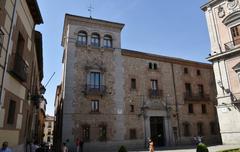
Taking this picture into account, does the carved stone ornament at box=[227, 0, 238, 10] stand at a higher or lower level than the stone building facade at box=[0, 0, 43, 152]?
higher

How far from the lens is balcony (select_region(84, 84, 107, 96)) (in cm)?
2159

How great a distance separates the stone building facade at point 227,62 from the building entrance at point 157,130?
22.9ft

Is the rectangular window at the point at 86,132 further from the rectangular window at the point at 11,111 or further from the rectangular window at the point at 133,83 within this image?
the rectangular window at the point at 11,111

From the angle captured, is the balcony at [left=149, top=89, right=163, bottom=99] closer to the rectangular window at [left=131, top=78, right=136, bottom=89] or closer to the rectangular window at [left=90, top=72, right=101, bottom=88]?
the rectangular window at [left=131, top=78, right=136, bottom=89]

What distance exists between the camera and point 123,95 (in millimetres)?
23578

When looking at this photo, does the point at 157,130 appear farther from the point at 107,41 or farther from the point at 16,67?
the point at 16,67

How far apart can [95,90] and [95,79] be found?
129 cm

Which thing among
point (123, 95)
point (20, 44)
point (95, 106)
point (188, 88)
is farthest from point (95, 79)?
point (188, 88)

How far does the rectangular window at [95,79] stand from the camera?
22.4 m

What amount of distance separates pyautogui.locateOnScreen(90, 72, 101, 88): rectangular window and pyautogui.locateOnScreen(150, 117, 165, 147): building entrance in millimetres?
7439

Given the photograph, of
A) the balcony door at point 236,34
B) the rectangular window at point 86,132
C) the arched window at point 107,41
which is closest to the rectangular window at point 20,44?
the rectangular window at point 86,132

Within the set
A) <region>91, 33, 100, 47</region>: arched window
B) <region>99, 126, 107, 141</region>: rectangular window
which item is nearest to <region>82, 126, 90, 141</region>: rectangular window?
<region>99, 126, 107, 141</region>: rectangular window

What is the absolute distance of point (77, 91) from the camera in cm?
2147

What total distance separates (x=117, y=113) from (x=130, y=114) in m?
1.57
